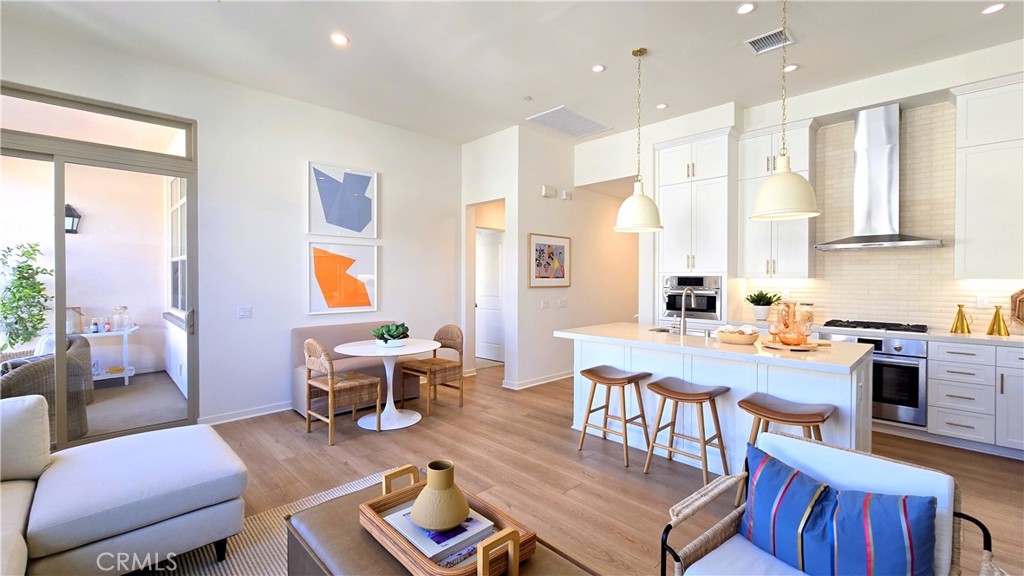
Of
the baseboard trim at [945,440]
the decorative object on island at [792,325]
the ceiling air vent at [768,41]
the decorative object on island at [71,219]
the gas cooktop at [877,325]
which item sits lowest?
the baseboard trim at [945,440]

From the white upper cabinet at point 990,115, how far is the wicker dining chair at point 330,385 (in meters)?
5.44

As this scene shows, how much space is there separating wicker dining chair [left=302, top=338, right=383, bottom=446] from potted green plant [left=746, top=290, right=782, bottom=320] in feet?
12.6

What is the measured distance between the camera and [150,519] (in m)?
1.86

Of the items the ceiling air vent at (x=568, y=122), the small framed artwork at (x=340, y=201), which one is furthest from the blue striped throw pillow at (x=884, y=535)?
the small framed artwork at (x=340, y=201)

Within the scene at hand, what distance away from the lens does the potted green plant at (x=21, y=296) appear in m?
3.24

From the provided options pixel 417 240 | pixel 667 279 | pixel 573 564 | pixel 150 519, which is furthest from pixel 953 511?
pixel 417 240

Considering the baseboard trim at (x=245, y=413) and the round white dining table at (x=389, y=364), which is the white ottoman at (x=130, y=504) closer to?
the round white dining table at (x=389, y=364)

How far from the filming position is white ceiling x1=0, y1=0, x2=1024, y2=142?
3.04 meters

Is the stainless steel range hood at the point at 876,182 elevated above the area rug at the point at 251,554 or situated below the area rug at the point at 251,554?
above

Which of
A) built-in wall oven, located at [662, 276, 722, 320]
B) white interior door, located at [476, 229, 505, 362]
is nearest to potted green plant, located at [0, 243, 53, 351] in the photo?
white interior door, located at [476, 229, 505, 362]

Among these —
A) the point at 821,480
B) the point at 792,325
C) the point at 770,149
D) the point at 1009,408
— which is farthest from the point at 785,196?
the point at 1009,408

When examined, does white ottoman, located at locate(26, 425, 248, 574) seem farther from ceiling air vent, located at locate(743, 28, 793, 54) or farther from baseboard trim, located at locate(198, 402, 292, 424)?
ceiling air vent, located at locate(743, 28, 793, 54)

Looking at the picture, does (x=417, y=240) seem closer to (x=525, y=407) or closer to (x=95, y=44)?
(x=525, y=407)

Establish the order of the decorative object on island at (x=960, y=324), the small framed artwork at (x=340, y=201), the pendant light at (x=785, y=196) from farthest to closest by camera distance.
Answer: the small framed artwork at (x=340, y=201) → the decorative object on island at (x=960, y=324) → the pendant light at (x=785, y=196)
